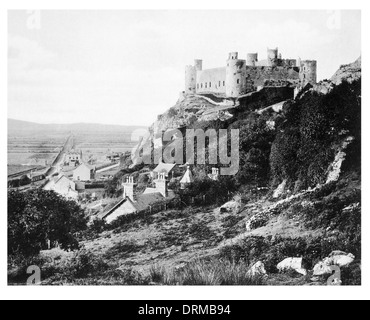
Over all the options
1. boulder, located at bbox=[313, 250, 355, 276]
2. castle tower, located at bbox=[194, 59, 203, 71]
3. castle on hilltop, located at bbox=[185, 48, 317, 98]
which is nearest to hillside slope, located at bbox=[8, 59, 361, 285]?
boulder, located at bbox=[313, 250, 355, 276]

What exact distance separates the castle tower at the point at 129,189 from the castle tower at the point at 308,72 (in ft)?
16.4

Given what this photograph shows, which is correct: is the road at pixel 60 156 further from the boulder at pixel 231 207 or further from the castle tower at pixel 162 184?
the boulder at pixel 231 207

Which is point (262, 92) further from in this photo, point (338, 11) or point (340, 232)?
point (340, 232)

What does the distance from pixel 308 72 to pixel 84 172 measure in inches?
243

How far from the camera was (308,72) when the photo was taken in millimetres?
16469

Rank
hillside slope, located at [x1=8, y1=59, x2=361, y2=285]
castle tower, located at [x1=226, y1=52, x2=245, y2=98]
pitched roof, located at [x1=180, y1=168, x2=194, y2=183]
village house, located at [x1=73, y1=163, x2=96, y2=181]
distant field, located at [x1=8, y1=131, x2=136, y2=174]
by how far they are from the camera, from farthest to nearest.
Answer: castle tower, located at [x1=226, y1=52, x2=245, y2=98], village house, located at [x1=73, y1=163, x2=96, y2=181], pitched roof, located at [x1=180, y1=168, x2=194, y2=183], distant field, located at [x1=8, y1=131, x2=136, y2=174], hillside slope, located at [x1=8, y1=59, x2=361, y2=285]

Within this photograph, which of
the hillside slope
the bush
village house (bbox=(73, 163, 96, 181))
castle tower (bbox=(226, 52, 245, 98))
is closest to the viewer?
the bush

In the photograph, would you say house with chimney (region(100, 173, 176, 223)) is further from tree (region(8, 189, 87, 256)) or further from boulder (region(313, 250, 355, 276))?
boulder (region(313, 250, 355, 276))

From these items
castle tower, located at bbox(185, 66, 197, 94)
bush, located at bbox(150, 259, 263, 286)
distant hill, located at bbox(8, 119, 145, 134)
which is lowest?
bush, located at bbox(150, 259, 263, 286)

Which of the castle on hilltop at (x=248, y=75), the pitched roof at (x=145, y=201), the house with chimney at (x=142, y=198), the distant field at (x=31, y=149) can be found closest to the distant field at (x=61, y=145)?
the distant field at (x=31, y=149)

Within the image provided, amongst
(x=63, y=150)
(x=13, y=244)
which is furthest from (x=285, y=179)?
(x=13, y=244)

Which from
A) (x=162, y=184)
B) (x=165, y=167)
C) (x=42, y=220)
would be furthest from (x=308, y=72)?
(x=42, y=220)

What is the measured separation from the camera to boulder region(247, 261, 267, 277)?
15559mm
